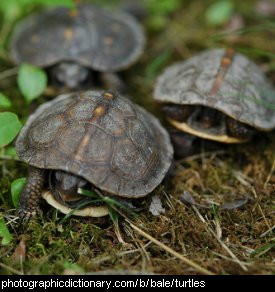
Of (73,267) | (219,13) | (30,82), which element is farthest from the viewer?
(219,13)

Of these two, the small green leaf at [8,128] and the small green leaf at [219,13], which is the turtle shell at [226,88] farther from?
the small green leaf at [8,128]

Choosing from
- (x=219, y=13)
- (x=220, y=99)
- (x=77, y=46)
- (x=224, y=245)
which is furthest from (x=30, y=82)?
(x=219, y=13)

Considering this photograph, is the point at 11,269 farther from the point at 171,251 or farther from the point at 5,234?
the point at 171,251

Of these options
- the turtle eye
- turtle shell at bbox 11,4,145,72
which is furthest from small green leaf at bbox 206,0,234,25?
the turtle eye

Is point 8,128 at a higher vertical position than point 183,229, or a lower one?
higher

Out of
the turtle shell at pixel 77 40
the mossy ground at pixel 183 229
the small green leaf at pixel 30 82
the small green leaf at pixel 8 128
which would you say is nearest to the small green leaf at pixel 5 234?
the mossy ground at pixel 183 229
